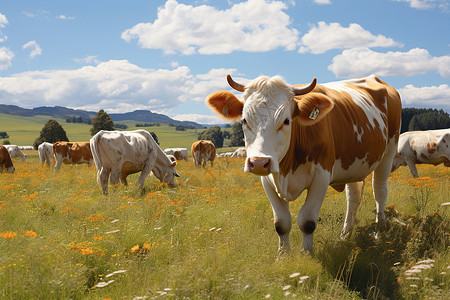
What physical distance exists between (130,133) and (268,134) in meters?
8.35

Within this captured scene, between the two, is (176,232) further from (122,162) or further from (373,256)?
(122,162)

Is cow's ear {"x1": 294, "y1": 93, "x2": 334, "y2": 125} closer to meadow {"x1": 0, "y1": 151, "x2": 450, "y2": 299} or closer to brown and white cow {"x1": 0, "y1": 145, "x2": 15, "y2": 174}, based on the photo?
Answer: meadow {"x1": 0, "y1": 151, "x2": 450, "y2": 299}

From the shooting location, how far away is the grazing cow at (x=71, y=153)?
858 inches

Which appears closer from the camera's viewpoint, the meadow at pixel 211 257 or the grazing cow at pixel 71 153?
the meadow at pixel 211 257

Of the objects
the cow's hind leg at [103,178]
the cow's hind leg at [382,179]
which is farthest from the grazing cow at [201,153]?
the cow's hind leg at [382,179]

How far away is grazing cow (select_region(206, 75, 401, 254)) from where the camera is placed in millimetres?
3801

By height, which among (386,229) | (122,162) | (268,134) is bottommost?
(386,229)

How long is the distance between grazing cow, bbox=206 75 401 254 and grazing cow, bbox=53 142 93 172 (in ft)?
64.8

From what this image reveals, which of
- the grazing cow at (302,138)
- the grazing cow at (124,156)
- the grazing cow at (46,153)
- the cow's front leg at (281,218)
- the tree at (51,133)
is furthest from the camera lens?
the tree at (51,133)

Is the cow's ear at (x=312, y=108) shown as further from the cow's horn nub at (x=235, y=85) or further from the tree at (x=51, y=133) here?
the tree at (x=51, y=133)

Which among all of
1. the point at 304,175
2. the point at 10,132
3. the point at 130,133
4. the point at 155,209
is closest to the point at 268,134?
the point at 304,175

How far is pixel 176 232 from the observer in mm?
5516

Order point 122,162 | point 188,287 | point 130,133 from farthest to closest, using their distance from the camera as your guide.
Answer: point 130,133 < point 122,162 < point 188,287

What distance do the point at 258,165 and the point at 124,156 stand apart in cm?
793
